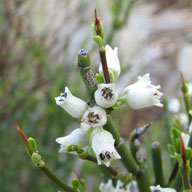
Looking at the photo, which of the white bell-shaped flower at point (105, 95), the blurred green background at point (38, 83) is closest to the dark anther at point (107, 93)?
the white bell-shaped flower at point (105, 95)

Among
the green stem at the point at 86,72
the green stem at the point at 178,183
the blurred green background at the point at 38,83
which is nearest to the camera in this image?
the green stem at the point at 86,72

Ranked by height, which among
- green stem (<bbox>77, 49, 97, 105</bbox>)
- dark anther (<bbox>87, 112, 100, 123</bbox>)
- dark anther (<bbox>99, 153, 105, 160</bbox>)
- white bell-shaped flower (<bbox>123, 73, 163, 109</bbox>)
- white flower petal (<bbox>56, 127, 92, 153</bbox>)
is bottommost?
dark anther (<bbox>99, 153, 105, 160</bbox>)

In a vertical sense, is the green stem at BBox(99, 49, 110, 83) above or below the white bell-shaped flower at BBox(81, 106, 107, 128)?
above

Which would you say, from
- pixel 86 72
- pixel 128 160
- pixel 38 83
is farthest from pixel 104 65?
pixel 38 83

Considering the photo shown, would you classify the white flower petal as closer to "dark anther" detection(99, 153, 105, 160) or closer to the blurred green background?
"dark anther" detection(99, 153, 105, 160)

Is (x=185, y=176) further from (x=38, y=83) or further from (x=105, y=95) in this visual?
(x=38, y=83)

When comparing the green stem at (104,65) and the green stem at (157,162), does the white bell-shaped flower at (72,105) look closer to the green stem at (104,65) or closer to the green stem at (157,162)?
the green stem at (104,65)

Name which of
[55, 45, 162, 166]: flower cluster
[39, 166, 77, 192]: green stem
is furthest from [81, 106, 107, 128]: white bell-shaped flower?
[39, 166, 77, 192]: green stem
